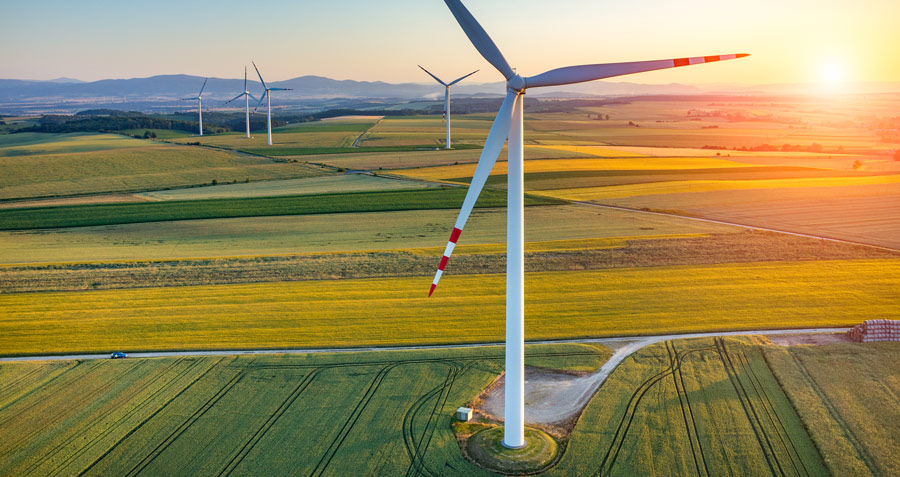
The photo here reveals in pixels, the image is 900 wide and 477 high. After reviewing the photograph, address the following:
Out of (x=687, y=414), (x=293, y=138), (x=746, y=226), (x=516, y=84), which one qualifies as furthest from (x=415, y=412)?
(x=293, y=138)

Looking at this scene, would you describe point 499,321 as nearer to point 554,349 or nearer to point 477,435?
point 554,349

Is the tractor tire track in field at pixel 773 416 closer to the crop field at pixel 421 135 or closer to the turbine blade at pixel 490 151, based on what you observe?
the turbine blade at pixel 490 151

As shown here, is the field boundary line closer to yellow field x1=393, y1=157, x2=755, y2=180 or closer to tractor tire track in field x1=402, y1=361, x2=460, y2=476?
yellow field x1=393, y1=157, x2=755, y2=180

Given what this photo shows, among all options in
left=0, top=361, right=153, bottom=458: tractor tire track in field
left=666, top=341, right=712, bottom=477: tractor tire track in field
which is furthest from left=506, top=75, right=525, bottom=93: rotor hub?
left=0, top=361, right=153, bottom=458: tractor tire track in field

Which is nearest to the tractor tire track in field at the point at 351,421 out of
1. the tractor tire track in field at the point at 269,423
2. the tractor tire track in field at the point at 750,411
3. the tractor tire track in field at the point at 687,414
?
the tractor tire track in field at the point at 269,423

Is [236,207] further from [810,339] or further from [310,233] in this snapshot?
[810,339]
